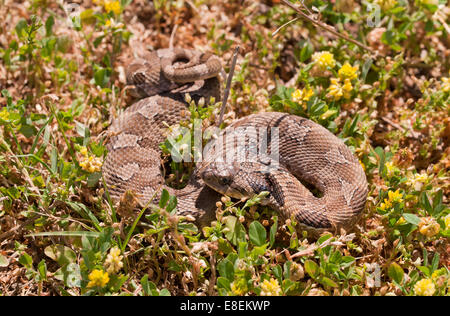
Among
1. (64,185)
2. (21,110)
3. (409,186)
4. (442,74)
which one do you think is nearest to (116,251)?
(64,185)

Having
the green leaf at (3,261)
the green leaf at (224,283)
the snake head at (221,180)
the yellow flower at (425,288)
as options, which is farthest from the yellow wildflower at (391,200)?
the green leaf at (3,261)

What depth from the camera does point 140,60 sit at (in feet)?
19.8

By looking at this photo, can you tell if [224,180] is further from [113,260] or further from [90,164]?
[113,260]

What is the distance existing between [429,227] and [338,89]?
1956 mm

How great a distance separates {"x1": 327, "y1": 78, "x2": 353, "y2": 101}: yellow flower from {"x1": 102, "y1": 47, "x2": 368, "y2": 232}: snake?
43cm

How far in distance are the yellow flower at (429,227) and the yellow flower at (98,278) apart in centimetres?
292

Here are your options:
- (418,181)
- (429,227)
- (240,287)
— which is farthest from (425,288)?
(240,287)

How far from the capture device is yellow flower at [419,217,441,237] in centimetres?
421

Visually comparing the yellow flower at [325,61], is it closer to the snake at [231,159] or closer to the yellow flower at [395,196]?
the snake at [231,159]

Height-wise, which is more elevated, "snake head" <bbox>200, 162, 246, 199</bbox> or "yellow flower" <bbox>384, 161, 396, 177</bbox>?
"yellow flower" <bbox>384, 161, 396, 177</bbox>

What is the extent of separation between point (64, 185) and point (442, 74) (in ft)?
17.4

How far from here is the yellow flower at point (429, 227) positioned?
4.21 m

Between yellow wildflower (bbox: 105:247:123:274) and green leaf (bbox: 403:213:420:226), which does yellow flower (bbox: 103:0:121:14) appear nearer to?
yellow wildflower (bbox: 105:247:123:274)

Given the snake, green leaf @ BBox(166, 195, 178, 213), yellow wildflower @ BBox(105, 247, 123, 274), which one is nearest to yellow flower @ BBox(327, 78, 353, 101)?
the snake
